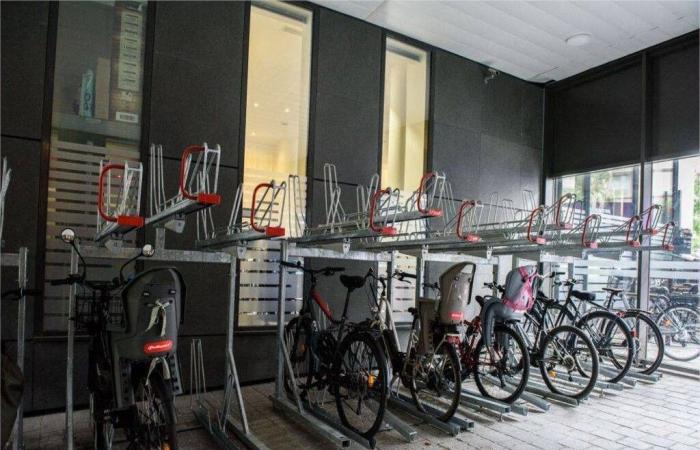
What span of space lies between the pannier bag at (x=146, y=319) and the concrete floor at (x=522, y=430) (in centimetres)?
108

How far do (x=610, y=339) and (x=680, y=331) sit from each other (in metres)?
1.76

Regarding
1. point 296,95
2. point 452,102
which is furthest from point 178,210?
point 452,102

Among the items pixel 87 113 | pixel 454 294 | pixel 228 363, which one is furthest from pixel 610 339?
pixel 87 113

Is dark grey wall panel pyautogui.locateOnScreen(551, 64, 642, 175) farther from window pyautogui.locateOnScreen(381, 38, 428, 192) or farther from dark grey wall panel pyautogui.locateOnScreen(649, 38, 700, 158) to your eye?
window pyautogui.locateOnScreen(381, 38, 428, 192)

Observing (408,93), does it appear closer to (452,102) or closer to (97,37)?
(452,102)

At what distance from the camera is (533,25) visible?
512 cm

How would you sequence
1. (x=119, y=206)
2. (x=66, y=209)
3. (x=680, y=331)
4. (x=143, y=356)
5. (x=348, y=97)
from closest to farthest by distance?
(x=143, y=356) < (x=119, y=206) < (x=66, y=209) < (x=348, y=97) < (x=680, y=331)

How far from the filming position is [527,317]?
4262mm

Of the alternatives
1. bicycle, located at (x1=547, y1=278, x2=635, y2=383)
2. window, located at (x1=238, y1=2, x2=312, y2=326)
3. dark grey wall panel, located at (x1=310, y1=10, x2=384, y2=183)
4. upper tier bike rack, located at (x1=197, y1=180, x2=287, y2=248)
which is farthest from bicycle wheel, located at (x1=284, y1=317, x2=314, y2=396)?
bicycle, located at (x1=547, y1=278, x2=635, y2=383)

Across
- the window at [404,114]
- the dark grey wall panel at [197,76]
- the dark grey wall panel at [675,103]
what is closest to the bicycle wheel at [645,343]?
the dark grey wall panel at [675,103]

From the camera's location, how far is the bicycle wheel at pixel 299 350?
3.50 m

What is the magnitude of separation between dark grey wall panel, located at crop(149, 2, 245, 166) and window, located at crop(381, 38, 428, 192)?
1849mm

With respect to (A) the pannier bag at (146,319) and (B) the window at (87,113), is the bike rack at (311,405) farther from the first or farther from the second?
(B) the window at (87,113)

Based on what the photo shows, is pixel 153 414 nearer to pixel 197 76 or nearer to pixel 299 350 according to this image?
pixel 299 350
